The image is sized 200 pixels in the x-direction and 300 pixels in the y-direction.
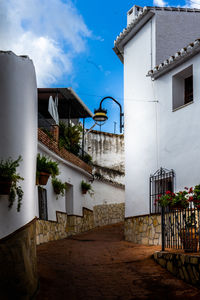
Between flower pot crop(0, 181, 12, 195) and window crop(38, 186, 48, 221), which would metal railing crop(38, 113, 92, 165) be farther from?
flower pot crop(0, 181, 12, 195)

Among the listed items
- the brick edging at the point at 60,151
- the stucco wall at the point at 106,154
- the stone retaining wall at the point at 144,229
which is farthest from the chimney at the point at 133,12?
the stone retaining wall at the point at 144,229

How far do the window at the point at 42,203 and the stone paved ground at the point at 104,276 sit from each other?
5.36 ft

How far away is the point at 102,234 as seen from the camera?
17250 millimetres

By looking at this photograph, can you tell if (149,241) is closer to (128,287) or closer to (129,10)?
(128,287)

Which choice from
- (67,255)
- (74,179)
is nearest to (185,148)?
(67,255)

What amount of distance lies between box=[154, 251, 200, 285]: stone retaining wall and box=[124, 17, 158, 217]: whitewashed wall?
497cm

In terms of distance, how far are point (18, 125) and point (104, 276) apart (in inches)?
160

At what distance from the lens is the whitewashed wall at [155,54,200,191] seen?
40.1ft

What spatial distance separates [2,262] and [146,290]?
3.34 metres

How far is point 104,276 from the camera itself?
28.4 feet

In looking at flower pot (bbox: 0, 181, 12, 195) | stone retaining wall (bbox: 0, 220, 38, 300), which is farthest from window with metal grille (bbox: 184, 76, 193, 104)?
flower pot (bbox: 0, 181, 12, 195)

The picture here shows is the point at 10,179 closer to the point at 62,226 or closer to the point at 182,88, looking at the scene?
the point at 182,88

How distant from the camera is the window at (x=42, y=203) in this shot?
13553 mm

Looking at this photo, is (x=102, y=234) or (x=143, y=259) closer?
(x=143, y=259)
